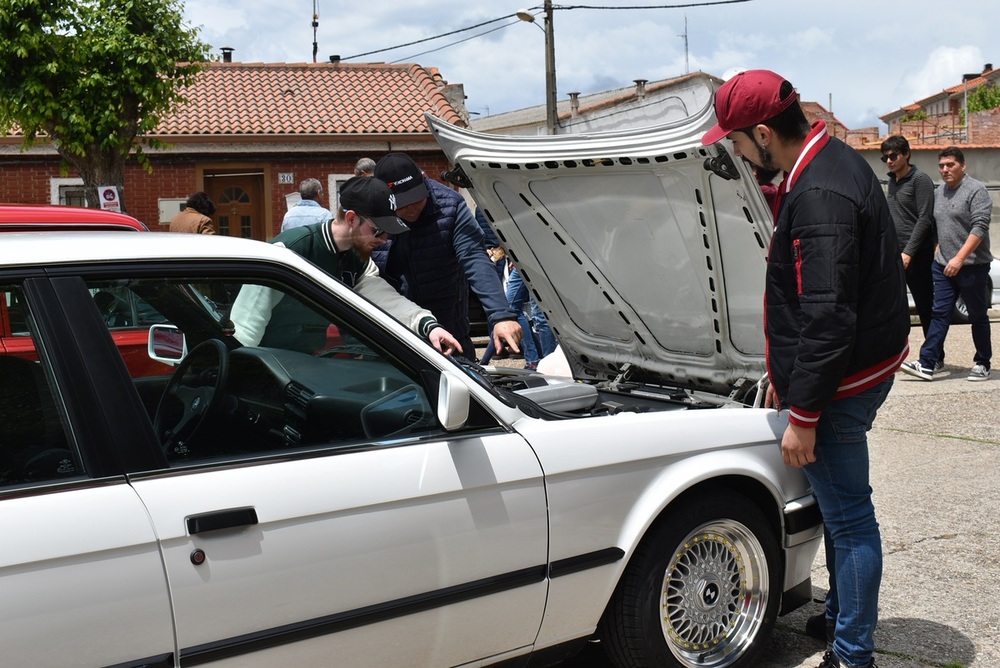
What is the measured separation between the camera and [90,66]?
1520 cm

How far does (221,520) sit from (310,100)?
81.5 feet

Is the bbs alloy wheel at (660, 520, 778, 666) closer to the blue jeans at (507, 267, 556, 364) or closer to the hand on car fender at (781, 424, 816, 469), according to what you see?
the hand on car fender at (781, 424, 816, 469)

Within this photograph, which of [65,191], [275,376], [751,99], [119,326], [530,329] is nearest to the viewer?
[119,326]

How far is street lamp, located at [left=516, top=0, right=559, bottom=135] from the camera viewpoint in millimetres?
24375

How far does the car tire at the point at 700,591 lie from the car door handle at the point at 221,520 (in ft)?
3.90

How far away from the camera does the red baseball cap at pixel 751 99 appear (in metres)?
2.82

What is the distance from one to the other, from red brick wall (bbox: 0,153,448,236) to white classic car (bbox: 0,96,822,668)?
70.5 ft

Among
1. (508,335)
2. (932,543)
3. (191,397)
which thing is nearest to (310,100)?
(508,335)

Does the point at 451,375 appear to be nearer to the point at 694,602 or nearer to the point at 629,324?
the point at 694,602

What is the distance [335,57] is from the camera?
1233 inches

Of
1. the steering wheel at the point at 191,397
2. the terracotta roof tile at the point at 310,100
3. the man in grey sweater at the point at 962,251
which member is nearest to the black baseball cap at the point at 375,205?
the steering wheel at the point at 191,397

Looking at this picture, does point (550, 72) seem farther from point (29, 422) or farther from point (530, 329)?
point (29, 422)

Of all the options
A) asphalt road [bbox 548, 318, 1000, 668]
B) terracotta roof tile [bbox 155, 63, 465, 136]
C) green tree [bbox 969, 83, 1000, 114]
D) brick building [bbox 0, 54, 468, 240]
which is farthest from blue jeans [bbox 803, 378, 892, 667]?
green tree [bbox 969, 83, 1000, 114]

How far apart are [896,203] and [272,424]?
7.42m
